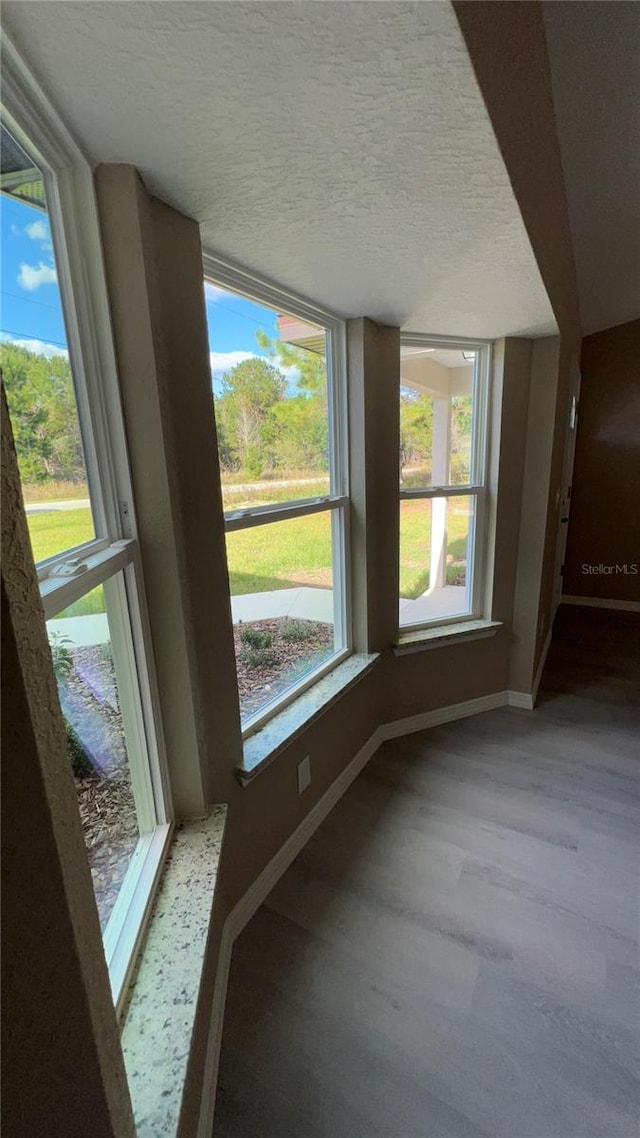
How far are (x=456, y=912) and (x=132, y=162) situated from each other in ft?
7.28

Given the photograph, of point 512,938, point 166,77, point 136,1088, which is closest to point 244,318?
point 166,77

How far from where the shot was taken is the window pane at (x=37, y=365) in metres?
0.75

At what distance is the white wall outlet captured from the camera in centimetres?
173

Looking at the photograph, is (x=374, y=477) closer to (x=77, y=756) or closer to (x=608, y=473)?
(x=77, y=756)

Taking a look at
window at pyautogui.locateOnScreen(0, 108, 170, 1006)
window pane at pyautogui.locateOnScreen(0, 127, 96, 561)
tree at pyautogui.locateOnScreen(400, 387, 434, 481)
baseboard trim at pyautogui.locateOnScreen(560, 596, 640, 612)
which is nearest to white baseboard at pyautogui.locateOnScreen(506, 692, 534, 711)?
tree at pyautogui.locateOnScreen(400, 387, 434, 481)

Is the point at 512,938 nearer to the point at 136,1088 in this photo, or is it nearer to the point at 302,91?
the point at 136,1088

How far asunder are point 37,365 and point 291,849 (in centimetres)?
175

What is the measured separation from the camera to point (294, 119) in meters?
0.75

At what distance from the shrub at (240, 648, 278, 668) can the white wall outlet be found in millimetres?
396

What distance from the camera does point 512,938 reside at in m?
1.44

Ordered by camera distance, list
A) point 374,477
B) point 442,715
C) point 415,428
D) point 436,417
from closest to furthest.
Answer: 1. point 374,477
2. point 415,428
3. point 436,417
4. point 442,715

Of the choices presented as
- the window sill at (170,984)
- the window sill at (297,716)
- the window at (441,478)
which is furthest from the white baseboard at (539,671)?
the window sill at (170,984)

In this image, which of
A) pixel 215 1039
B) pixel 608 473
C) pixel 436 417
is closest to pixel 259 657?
pixel 215 1039

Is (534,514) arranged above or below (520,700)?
above
